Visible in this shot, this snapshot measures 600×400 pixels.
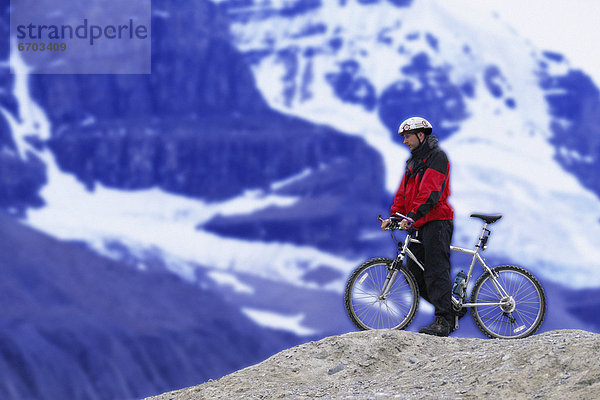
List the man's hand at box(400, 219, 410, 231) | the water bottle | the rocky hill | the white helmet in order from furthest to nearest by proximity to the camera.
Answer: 1. the water bottle
2. the white helmet
3. the man's hand at box(400, 219, 410, 231)
4. the rocky hill

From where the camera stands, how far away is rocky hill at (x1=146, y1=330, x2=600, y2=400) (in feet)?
27.7

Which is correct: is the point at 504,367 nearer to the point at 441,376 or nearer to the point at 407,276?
the point at 441,376

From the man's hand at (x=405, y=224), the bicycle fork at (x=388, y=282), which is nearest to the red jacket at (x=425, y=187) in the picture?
the man's hand at (x=405, y=224)

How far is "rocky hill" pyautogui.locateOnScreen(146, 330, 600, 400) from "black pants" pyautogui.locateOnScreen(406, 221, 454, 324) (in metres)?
0.59

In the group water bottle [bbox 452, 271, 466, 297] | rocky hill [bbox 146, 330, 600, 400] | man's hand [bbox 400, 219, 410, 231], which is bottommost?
rocky hill [bbox 146, 330, 600, 400]

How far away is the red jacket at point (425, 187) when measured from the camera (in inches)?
429

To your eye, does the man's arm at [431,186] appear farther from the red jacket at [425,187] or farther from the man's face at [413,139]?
the man's face at [413,139]

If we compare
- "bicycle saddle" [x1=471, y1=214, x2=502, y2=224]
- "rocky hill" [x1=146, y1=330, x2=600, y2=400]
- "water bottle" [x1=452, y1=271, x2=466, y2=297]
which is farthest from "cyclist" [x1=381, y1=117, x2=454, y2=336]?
"rocky hill" [x1=146, y1=330, x2=600, y2=400]

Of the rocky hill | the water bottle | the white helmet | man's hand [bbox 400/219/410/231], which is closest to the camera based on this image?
the rocky hill

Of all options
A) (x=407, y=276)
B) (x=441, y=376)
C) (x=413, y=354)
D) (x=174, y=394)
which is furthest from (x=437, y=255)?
(x=174, y=394)

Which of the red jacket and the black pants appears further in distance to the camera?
the black pants

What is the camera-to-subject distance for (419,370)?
9953 millimetres

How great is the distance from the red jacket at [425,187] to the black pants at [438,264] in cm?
14

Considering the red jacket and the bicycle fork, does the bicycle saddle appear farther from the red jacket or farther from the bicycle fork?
the bicycle fork
